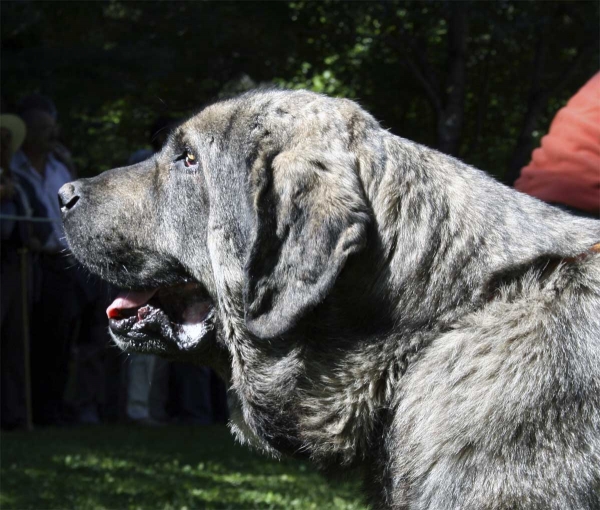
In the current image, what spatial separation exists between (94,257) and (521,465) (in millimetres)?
1677

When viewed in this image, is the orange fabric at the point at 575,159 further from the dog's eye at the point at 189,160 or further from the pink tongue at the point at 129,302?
the pink tongue at the point at 129,302

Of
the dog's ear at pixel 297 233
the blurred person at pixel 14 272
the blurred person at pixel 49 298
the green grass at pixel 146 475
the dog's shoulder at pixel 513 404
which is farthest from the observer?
the blurred person at pixel 49 298

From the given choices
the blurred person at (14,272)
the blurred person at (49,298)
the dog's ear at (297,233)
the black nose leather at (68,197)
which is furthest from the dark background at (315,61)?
the dog's ear at (297,233)

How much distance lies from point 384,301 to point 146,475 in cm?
413

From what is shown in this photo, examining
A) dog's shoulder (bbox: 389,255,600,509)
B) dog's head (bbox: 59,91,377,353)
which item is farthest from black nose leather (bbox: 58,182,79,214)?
dog's shoulder (bbox: 389,255,600,509)

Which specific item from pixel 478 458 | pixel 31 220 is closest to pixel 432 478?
pixel 478 458

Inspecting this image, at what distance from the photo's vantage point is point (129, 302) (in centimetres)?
362

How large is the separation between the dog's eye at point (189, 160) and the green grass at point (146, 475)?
9.19 feet

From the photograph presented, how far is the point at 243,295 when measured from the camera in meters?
3.14

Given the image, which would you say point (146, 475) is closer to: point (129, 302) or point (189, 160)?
point (129, 302)

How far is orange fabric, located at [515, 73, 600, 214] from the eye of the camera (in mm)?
4277

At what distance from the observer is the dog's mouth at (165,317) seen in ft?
11.5

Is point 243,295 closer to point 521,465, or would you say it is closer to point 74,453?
point 521,465

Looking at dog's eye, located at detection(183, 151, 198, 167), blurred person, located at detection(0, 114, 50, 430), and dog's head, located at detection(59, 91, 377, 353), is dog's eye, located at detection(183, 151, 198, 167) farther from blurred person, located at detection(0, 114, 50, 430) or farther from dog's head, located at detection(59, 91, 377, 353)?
blurred person, located at detection(0, 114, 50, 430)
